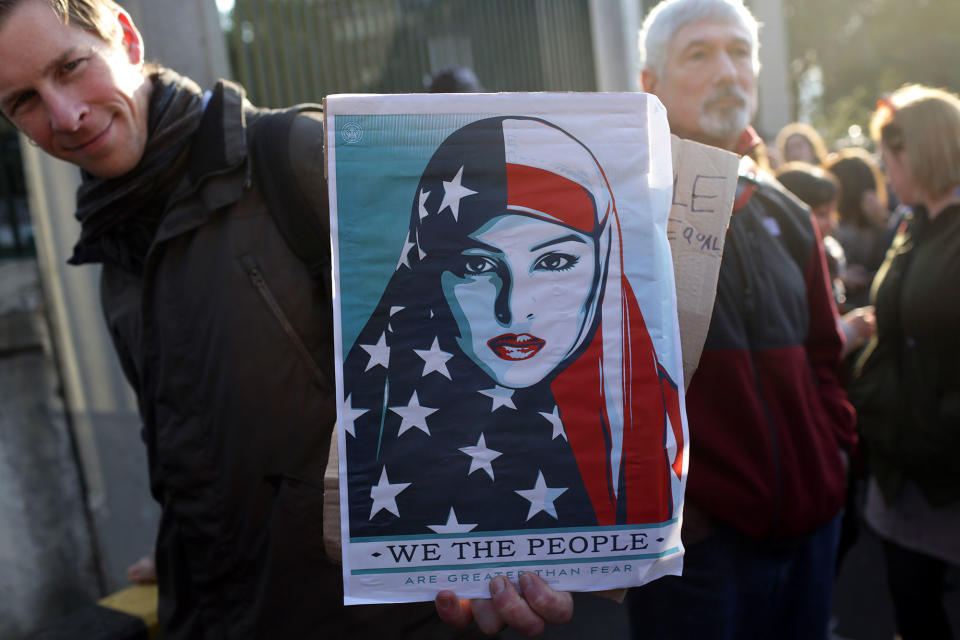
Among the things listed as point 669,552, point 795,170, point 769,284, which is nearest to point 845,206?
point 795,170

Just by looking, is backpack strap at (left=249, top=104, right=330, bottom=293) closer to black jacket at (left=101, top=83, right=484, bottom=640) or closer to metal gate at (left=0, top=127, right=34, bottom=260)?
black jacket at (left=101, top=83, right=484, bottom=640)

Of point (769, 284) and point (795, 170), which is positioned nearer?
point (769, 284)

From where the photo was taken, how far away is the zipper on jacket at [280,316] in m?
1.39

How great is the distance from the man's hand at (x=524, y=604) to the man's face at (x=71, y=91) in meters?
1.03

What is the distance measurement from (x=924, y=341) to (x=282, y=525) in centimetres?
207

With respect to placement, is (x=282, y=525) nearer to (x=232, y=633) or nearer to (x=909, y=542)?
(x=232, y=633)

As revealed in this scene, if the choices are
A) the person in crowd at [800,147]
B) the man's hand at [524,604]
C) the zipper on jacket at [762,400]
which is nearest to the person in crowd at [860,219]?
the person in crowd at [800,147]

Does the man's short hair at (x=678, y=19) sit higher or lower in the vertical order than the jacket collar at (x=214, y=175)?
higher

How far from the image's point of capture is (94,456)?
3.39 metres

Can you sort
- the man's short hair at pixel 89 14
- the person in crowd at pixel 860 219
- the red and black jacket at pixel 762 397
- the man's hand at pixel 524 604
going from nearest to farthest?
the man's hand at pixel 524 604, the man's short hair at pixel 89 14, the red and black jacket at pixel 762 397, the person in crowd at pixel 860 219

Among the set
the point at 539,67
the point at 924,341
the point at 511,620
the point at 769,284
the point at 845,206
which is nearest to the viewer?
the point at 511,620

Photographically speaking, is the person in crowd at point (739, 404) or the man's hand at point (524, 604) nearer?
the man's hand at point (524, 604)

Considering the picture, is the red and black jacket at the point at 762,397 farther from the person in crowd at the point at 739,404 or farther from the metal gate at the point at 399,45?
the metal gate at the point at 399,45

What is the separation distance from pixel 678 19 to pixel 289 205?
100 cm
